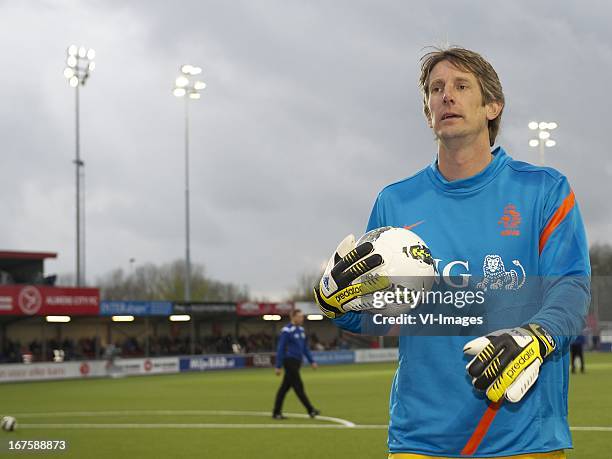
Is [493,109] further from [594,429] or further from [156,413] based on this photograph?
[156,413]

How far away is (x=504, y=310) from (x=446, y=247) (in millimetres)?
334

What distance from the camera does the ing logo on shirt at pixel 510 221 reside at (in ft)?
11.3

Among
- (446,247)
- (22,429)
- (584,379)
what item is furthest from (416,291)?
(584,379)

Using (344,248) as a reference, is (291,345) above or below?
below

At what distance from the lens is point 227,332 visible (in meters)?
59.7

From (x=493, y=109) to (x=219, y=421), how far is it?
14.8 metres

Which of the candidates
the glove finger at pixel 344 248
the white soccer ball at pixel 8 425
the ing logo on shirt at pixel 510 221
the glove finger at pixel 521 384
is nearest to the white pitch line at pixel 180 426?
the white soccer ball at pixel 8 425

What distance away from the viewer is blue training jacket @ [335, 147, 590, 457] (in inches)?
131

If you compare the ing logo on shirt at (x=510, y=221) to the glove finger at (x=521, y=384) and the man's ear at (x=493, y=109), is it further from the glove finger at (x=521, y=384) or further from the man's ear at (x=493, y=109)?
the glove finger at (x=521, y=384)

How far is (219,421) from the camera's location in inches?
695

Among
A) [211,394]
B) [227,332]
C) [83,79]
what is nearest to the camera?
[211,394]

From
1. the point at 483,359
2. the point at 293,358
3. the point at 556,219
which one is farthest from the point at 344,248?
the point at 293,358

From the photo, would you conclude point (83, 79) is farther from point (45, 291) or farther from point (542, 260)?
point (542, 260)

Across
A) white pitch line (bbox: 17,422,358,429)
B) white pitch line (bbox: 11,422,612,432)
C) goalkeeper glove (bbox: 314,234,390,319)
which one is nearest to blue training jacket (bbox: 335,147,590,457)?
goalkeeper glove (bbox: 314,234,390,319)
